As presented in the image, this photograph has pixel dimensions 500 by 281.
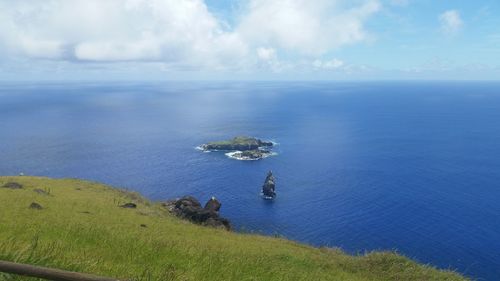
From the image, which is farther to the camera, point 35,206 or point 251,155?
point 251,155

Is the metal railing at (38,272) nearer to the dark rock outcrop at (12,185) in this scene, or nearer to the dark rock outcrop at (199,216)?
the dark rock outcrop at (199,216)

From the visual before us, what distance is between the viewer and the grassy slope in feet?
38.0

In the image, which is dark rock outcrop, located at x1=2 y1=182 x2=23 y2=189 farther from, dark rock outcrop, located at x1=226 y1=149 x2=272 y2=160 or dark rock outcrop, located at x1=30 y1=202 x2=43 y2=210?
dark rock outcrop, located at x1=226 y1=149 x2=272 y2=160

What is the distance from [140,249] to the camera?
614 inches

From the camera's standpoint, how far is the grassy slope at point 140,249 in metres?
11.6

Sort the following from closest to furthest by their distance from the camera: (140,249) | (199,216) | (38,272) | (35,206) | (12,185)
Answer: (38,272)
(140,249)
(35,206)
(12,185)
(199,216)

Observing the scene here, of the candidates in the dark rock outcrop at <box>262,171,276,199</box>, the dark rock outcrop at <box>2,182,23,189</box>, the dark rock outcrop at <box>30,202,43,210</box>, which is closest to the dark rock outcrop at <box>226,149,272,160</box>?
the dark rock outcrop at <box>262,171,276,199</box>

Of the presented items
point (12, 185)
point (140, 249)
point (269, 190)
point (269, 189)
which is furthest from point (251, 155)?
point (140, 249)

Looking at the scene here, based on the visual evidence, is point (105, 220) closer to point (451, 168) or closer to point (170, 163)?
point (170, 163)

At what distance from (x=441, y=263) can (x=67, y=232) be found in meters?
94.2

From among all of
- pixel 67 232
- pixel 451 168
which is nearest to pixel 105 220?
pixel 67 232

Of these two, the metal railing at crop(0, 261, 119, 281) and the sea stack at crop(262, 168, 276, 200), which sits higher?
the metal railing at crop(0, 261, 119, 281)

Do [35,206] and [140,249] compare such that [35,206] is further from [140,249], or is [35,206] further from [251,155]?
[251,155]

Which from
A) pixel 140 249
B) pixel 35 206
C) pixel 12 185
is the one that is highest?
pixel 140 249
